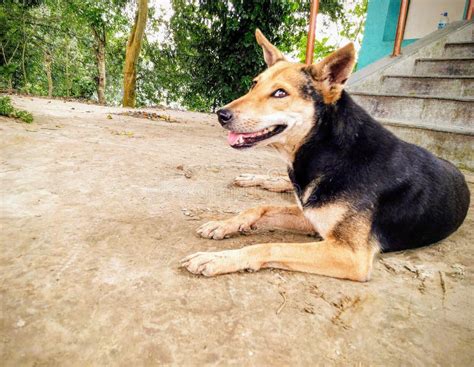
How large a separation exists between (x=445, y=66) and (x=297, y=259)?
6.63 meters

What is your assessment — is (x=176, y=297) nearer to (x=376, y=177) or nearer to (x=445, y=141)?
(x=376, y=177)

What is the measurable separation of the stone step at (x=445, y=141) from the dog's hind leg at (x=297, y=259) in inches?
152

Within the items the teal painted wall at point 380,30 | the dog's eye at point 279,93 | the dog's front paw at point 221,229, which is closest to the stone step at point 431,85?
the teal painted wall at point 380,30

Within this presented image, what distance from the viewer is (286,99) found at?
2.45m

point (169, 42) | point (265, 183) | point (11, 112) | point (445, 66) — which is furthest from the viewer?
point (169, 42)

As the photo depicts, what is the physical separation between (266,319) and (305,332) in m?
0.19

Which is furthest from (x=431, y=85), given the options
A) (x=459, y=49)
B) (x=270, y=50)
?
(x=270, y=50)

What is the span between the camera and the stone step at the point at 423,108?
502cm

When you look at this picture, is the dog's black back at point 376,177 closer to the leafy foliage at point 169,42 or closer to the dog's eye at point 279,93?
the dog's eye at point 279,93

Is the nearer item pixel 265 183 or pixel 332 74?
pixel 332 74

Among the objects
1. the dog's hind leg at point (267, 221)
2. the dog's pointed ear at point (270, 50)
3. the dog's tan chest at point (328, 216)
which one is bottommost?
the dog's hind leg at point (267, 221)

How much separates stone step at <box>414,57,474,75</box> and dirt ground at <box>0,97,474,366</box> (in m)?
4.68

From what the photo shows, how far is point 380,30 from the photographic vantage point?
402 inches

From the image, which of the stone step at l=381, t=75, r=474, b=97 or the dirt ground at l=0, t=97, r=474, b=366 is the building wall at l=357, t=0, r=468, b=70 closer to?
the stone step at l=381, t=75, r=474, b=97
